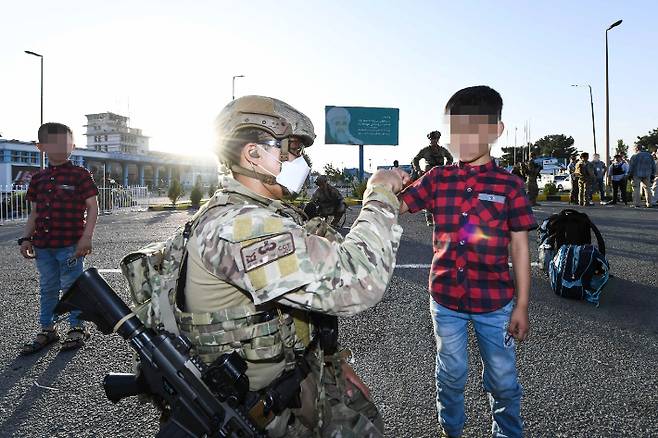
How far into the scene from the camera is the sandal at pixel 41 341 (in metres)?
3.83

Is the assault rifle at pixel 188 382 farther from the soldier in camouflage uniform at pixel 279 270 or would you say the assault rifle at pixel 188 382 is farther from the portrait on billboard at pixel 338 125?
the portrait on billboard at pixel 338 125

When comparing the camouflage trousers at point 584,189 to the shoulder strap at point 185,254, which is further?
the camouflage trousers at point 584,189

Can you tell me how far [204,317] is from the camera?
144 centimetres

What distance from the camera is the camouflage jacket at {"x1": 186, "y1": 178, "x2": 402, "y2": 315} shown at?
127cm

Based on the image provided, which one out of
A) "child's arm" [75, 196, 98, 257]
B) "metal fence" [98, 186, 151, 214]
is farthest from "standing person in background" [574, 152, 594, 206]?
"metal fence" [98, 186, 151, 214]

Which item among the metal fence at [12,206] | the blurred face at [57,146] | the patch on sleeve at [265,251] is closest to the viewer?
the patch on sleeve at [265,251]

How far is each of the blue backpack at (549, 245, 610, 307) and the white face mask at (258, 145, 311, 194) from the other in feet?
14.5

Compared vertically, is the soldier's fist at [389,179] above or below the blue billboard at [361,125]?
below

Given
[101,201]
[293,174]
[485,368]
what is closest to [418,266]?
[485,368]

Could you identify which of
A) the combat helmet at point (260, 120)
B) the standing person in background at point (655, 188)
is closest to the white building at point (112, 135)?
the standing person in background at point (655, 188)

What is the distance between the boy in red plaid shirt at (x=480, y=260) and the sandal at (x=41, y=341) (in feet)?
10.8

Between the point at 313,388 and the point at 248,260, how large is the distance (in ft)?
1.77

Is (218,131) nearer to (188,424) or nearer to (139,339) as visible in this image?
(139,339)

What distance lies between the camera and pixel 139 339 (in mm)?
1471
